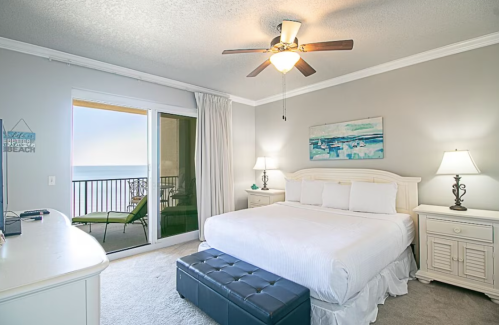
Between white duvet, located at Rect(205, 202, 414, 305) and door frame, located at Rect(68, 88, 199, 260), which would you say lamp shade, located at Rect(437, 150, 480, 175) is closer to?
white duvet, located at Rect(205, 202, 414, 305)

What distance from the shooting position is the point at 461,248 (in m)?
2.54

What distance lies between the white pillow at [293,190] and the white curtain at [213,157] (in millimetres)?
1179

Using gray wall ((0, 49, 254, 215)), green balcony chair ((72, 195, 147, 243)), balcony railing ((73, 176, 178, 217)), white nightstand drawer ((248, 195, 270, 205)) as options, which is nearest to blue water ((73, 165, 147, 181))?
balcony railing ((73, 176, 178, 217))

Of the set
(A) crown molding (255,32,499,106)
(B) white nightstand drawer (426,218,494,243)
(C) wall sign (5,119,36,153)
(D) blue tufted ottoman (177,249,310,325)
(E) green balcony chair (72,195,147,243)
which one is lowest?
(D) blue tufted ottoman (177,249,310,325)

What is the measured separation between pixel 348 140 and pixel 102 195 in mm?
5564

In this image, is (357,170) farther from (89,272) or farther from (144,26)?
(89,272)

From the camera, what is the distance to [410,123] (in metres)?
3.31

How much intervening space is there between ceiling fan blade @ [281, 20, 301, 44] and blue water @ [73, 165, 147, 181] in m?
5.13

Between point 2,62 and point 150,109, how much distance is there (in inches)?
66.2

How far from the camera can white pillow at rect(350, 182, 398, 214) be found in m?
3.08

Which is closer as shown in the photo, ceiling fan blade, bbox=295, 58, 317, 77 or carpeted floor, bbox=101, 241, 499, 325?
carpeted floor, bbox=101, 241, 499, 325

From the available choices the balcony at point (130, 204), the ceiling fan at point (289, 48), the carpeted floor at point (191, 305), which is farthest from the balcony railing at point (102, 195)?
the ceiling fan at point (289, 48)

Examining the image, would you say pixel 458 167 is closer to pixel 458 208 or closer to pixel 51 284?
pixel 458 208

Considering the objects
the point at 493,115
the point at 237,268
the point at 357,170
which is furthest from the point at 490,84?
the point at 237,268
